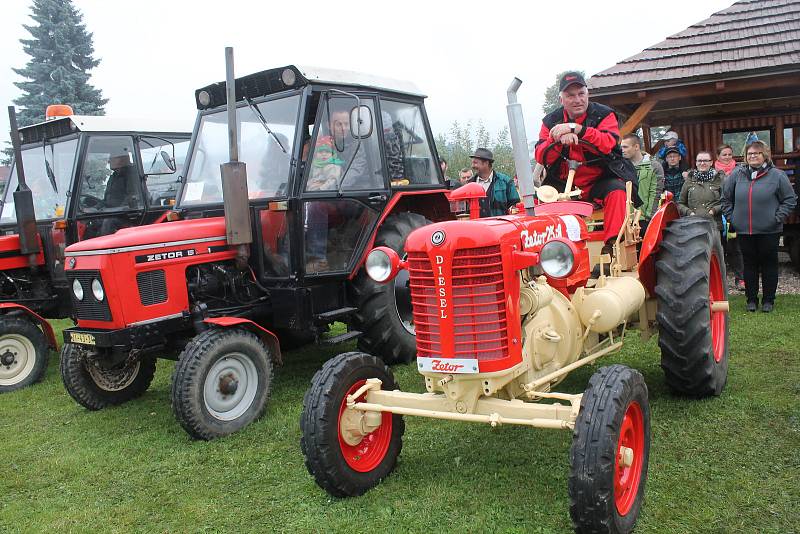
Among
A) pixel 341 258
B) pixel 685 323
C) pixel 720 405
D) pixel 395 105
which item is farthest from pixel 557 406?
pixel 395 105

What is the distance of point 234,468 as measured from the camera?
12.3 ft

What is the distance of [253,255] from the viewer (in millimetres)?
4996

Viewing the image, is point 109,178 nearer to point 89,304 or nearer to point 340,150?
point 89,304

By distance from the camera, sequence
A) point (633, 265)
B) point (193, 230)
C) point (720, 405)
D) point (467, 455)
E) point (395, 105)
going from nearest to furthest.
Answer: point (467, 455), point (720, 405), point (633, 265), point (193, 230), point (395, 105)

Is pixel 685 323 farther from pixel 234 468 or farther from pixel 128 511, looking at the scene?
pixel 128 511

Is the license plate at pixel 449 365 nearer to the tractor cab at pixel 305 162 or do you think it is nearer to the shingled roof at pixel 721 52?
the tractor cab at pixel 305 162

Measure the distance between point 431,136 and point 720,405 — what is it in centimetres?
344

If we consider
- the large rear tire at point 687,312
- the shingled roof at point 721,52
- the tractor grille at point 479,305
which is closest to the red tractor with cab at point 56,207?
the tractor grille at point 479,305

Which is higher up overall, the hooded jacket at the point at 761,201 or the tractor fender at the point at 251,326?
the hooded jacket at the point at 761,201

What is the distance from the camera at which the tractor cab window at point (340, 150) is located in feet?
16.2

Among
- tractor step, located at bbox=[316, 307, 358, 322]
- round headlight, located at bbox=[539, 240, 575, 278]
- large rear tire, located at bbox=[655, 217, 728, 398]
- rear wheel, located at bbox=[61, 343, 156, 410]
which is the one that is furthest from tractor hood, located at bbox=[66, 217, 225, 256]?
large rear tire, located at bbox=[655, 217, 728, 398]

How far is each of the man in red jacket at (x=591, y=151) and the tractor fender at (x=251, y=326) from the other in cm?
226

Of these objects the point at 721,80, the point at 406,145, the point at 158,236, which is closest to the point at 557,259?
the point at 158,236

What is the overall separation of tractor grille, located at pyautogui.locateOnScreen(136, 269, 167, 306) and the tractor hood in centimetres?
21
